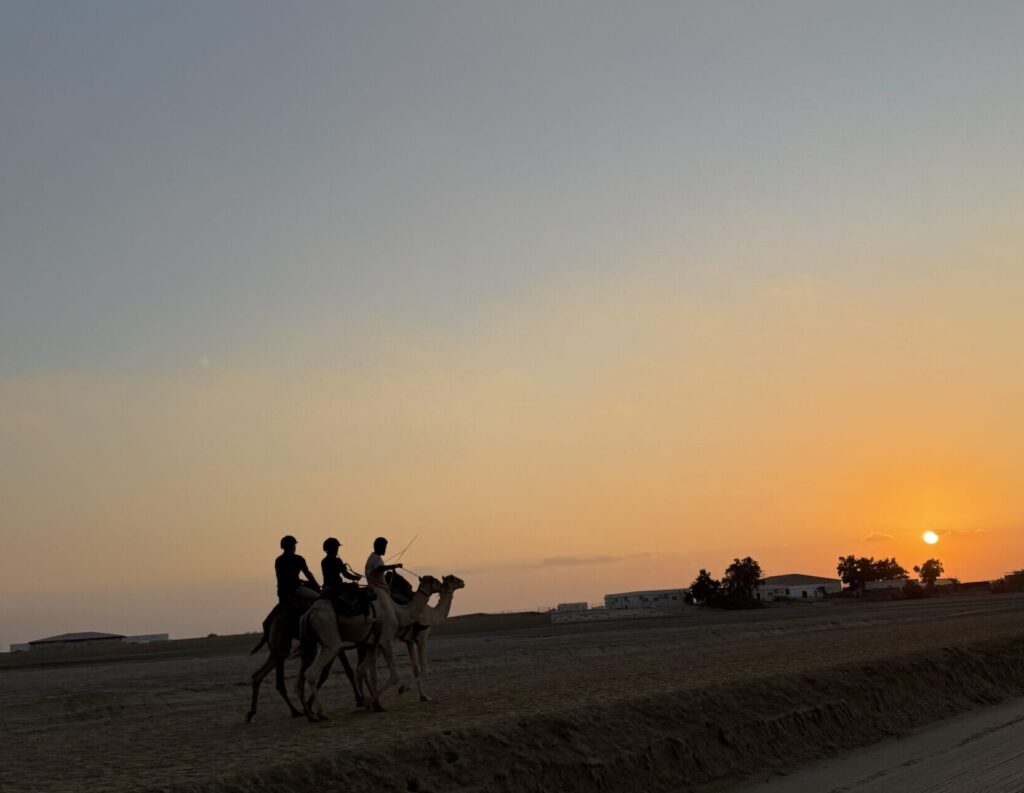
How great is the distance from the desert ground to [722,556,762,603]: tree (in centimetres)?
11886

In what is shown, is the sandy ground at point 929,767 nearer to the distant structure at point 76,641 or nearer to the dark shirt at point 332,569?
the dark shirt at point 332,569

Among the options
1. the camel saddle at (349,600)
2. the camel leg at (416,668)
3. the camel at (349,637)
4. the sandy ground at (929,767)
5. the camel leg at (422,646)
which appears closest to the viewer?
the sandy ground at (929,767)

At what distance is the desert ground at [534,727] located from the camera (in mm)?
14609

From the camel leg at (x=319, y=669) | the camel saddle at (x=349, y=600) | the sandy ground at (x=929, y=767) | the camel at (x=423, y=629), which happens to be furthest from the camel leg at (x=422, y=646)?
the sandy ground at (x=929, y=767)

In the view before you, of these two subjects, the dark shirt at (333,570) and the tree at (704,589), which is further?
the tree at (704,589)

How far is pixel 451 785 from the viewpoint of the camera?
1470 cm

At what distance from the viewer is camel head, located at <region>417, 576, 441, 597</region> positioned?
2262cm

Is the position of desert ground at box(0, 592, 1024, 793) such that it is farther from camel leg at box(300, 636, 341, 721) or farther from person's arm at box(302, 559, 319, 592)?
person's arm at box(302, 559, 319, 592)

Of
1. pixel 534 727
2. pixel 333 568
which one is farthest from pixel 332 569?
pixel 534 727

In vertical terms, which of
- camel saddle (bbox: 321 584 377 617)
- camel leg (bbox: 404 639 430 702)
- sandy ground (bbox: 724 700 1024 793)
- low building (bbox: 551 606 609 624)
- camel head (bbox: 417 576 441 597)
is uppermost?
low building (bbox: 551 606 609 624)

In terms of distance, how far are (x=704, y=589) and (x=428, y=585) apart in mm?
137379

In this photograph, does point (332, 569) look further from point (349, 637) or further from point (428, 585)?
point (428, 585)

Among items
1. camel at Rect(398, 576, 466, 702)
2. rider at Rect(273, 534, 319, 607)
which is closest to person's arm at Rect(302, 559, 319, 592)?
rider at Rect(273, 534, 319, 607)

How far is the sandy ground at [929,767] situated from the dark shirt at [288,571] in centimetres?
849
